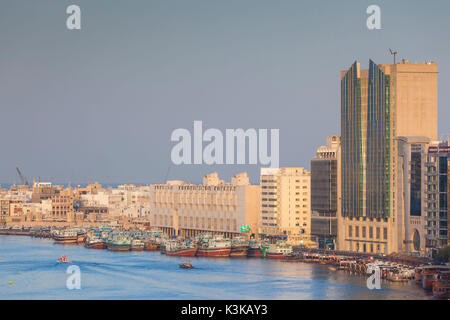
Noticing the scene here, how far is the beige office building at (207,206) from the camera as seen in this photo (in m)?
70.5

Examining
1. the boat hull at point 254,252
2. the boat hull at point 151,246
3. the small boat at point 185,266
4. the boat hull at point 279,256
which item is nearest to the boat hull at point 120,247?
the boat hull at point 151,246

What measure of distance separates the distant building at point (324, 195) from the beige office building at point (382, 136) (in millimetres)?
1477

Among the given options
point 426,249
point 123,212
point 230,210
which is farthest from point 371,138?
point 123,212

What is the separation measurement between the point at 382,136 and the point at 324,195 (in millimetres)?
5999

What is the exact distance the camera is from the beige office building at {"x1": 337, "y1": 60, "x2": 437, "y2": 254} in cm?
5525

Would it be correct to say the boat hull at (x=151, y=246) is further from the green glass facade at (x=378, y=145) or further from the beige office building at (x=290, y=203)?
the green glass facade at (x=378, y=145)

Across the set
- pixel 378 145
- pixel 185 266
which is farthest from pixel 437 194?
pixel 185 266

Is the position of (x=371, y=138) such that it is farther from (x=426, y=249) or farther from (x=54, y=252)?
(x=54, y=252)

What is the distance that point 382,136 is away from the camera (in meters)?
56.0

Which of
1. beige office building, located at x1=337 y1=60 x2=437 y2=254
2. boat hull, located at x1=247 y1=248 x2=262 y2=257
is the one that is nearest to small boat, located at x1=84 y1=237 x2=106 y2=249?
boat hull, located at x1=247 y1=248 x2=262 y2=257

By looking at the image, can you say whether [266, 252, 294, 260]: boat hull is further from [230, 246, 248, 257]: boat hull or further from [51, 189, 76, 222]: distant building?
[51, 189, 76, 222]: distant building

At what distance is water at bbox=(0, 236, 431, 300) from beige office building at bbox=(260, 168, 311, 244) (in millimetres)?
7392
